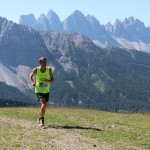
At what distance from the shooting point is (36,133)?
18.6 meters

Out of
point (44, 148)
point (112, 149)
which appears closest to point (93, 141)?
point (112, 149)

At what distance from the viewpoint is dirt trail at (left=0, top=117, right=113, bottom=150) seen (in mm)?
15198

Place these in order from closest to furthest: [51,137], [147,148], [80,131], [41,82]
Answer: [147,148], [51,137], [80,131], [41,82]

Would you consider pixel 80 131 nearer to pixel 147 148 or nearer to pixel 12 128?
pixel 12 128

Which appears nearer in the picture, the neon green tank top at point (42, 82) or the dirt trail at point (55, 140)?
the dirt trail at point (55, 140)

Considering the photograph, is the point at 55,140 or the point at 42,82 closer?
the point at 55,140

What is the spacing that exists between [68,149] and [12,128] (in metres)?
6.39

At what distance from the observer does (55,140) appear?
16.7 metres

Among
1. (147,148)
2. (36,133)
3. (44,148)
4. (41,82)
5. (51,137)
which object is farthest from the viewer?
(41,82)

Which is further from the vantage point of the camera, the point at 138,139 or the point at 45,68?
the point at 45,68

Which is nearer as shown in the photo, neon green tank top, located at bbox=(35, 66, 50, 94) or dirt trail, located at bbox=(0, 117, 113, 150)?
dirt trail, located at bbox=(0, 117, 113, 150)

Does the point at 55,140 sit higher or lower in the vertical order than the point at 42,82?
lower

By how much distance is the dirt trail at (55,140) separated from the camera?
15.2 metres

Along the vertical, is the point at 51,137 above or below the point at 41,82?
below
